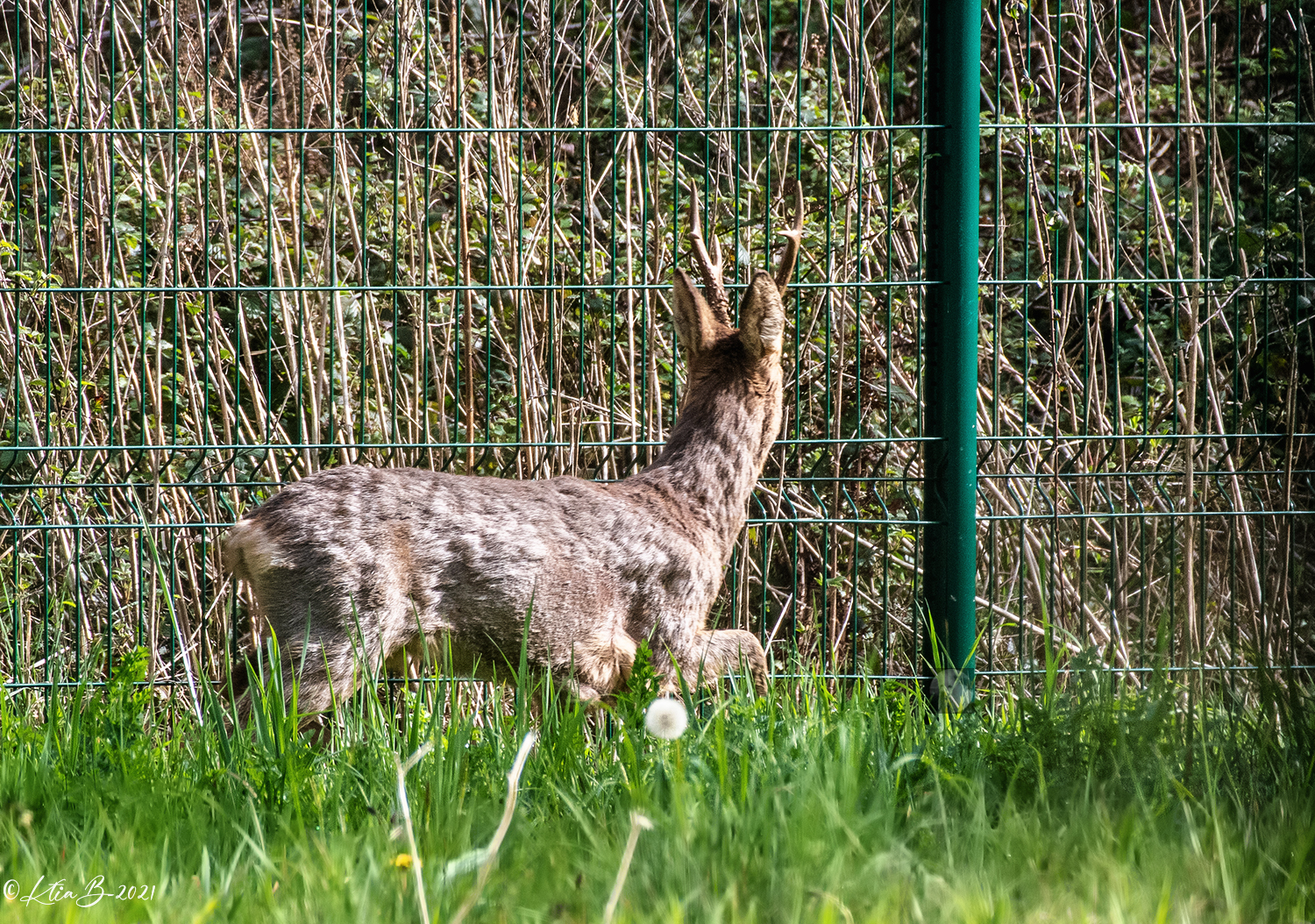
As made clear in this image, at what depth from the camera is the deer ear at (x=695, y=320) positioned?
4438 mm

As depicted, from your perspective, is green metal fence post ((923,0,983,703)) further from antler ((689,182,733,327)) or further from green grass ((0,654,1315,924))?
green grass ((0,654,1315,924))

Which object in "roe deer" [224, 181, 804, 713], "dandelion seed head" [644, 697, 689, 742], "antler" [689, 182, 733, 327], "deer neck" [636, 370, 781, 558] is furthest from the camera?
"antler" [689, 182, 733, 327]

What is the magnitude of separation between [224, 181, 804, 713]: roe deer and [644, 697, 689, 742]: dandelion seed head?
2.92 feet

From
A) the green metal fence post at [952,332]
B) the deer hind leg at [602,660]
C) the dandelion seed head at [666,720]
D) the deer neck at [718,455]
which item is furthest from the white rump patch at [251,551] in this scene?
the green metal fence post at [952,332]

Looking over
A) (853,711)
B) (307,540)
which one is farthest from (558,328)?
(853,711)

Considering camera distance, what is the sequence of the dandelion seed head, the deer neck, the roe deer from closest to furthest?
the dandelion seed head
the roe deer
the deer neck

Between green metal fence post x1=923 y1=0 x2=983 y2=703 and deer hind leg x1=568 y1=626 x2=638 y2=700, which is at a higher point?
green metal fence post x1=923 y1=0 x2=983 y2=703

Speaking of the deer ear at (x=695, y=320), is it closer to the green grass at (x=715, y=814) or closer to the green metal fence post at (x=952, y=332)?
the green metal fence post at (x=952, y=332)

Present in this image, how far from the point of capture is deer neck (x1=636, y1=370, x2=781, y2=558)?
168 inches

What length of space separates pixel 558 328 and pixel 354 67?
8.10 feet

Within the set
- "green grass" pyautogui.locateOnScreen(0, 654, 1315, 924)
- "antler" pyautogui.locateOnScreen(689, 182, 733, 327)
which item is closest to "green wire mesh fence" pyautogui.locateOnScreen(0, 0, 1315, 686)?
"antler" pyautogui.locateOnScreen(689, 182, 733, 327)

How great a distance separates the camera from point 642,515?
13.4 feet

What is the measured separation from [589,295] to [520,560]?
2434 millimetres

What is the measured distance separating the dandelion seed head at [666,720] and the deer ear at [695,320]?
2067 mm
